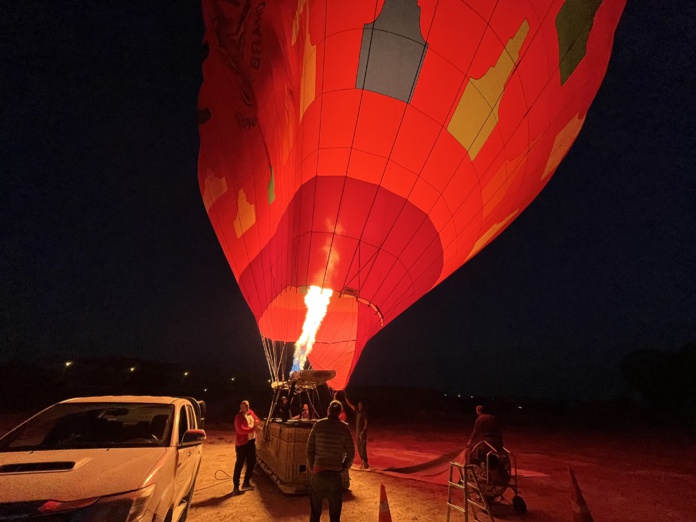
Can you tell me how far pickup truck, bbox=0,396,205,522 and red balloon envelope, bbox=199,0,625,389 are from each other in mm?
4510

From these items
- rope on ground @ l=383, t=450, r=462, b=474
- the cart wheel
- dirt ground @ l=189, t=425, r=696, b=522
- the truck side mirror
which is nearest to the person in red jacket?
dirt ground @ l=189, t=425, r=696, b=522

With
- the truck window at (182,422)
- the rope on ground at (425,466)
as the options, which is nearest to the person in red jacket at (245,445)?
the truck window at (182,422)

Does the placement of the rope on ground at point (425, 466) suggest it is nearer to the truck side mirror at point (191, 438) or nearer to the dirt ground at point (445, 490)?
the dirt ground at point (445, 490)

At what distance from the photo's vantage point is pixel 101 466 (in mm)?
2799

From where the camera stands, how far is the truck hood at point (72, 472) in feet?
7.91

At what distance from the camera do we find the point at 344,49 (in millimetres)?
6254

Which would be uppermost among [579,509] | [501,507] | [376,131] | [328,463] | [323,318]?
[376,131]

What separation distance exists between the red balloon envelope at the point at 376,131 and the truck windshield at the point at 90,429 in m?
4.53

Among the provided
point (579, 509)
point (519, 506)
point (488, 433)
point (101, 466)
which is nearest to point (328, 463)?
point (101, 466)

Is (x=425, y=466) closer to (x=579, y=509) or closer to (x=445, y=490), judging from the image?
(x=445, y=490)

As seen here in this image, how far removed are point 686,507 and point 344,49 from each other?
9.18m

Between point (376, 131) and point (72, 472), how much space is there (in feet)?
20.6

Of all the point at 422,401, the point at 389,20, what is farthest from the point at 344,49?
the point at 422,401

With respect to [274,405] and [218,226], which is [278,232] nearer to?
[218,226]
